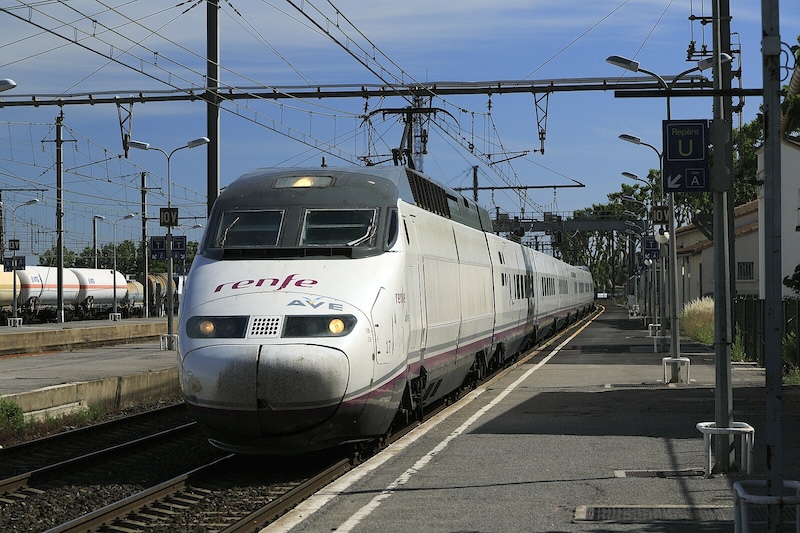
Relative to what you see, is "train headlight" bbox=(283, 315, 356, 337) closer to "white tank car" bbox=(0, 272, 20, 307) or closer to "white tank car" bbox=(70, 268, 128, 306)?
"white tank car" bbox=(0, 272, 20, 307)

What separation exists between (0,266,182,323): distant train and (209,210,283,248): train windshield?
49.4m

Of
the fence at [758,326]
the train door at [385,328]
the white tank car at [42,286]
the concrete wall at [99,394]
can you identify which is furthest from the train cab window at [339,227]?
the white tank car at [42,286]

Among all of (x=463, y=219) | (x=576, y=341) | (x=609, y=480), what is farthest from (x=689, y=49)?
(x=609, y=480)

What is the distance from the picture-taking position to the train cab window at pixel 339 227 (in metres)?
12.3

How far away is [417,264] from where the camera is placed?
13.4 m

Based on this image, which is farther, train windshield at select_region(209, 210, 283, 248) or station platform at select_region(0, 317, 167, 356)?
station platform at select_region(0, 317, 167, 356)

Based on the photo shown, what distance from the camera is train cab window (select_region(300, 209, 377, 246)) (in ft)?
40.4

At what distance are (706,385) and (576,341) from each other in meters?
18.0

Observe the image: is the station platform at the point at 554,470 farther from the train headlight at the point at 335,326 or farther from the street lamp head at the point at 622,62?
the street lamp head at the point at 622,62

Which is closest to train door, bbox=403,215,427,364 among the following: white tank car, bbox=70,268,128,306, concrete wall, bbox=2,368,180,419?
concrete wall, bbox=2,368,180,419

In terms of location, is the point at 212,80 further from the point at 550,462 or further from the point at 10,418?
the point at 550,462

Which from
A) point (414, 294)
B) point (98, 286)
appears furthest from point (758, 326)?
point (98, 286)

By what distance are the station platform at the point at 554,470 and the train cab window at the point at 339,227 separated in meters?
2.41

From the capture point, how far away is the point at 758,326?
87.4ft
